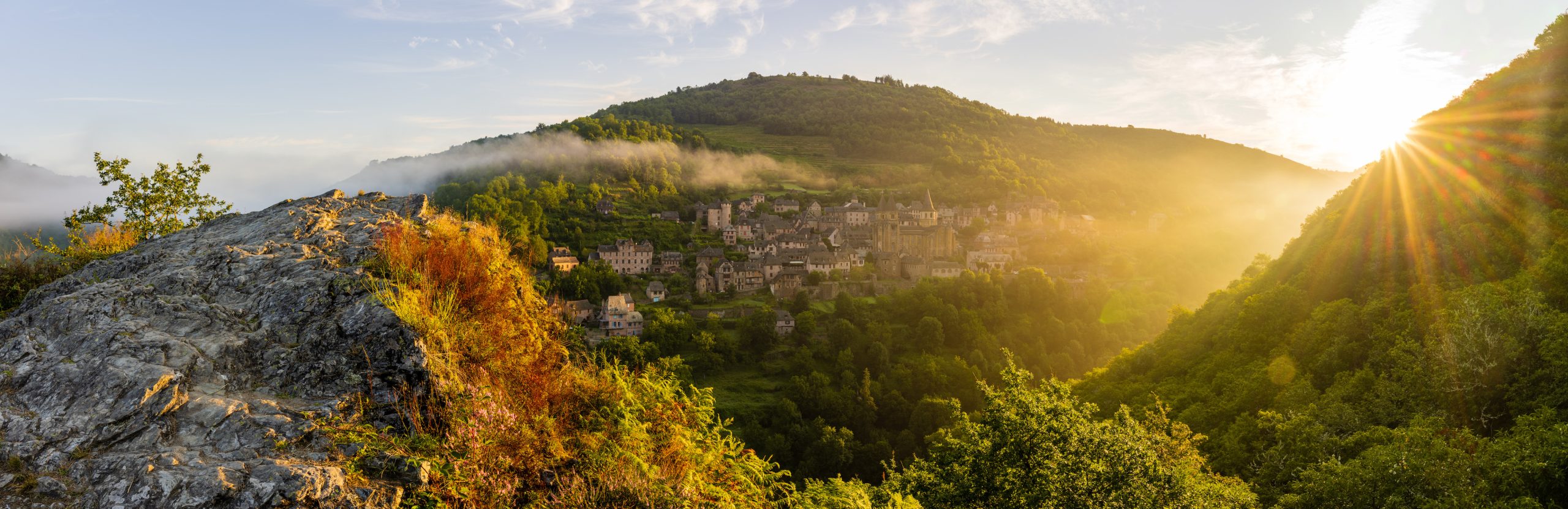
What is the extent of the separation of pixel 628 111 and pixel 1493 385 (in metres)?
190

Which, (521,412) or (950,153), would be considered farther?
(950,153)

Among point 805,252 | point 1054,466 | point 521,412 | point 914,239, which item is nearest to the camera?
point 521,412

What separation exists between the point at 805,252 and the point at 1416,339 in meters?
68.4

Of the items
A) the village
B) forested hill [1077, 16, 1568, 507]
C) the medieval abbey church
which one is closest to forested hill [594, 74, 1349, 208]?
the village

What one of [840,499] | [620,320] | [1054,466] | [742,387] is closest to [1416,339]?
[1054,466]

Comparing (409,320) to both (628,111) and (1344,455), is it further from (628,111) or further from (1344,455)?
(628,111)

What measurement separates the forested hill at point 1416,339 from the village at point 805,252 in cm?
4092

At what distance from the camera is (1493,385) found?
59.0 ft

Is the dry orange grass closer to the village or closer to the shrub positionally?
the shrub

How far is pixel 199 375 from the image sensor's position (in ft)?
15.5

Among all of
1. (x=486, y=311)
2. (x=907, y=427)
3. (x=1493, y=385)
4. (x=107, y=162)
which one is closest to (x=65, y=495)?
(x=486, y=311)

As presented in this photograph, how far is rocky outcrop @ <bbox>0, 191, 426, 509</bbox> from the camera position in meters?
3.80

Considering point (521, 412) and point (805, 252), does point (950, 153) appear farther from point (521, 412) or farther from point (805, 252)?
point (521, 412)

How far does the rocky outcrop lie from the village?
170 feet
